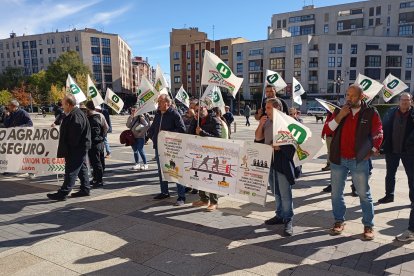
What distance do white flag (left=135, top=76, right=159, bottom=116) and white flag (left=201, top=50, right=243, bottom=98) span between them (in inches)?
85.2

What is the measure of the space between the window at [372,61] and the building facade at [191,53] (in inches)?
1093

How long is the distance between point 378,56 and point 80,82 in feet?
197

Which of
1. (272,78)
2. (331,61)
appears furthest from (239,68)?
(272,78)

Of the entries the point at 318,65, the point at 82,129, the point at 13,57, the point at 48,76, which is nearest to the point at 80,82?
the point at 48,76

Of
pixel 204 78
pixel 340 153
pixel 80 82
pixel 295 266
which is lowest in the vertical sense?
pixel 295 266

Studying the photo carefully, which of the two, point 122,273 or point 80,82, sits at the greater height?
point 80,82

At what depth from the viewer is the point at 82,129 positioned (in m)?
6.49

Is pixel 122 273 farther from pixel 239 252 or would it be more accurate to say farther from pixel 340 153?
pixel 340 153

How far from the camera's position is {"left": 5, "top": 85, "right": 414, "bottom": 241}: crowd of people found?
4367 mm

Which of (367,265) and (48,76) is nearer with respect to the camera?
(367,265)

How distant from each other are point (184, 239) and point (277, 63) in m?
68.7

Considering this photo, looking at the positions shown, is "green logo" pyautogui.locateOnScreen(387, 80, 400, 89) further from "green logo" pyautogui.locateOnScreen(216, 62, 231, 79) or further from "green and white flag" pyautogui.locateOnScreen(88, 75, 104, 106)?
"green and white flag" pyautogui.locateOnScreen(88, 75, 104, 106)

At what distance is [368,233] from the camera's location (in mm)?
4504

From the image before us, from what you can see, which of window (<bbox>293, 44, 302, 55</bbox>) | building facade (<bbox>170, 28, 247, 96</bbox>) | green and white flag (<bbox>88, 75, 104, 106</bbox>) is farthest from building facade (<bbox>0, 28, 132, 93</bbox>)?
green and white flag (<bbox>88, 75, 104, 106</bbox>)
